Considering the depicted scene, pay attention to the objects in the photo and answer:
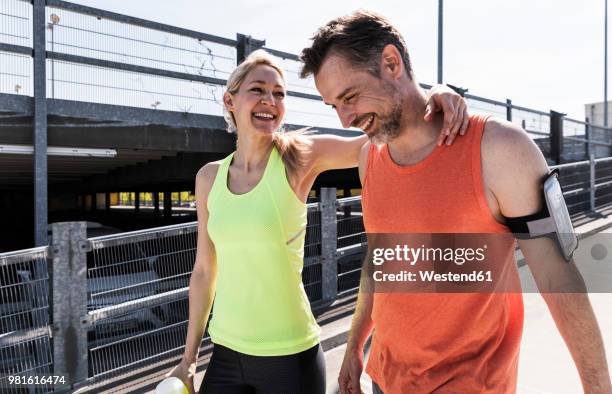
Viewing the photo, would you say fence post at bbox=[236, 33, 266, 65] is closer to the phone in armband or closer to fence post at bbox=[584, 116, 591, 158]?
the phone in armband

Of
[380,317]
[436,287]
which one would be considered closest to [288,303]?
[380,317]

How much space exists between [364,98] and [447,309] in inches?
28.8

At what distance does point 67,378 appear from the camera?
3855 millimetres

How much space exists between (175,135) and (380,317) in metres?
7.19

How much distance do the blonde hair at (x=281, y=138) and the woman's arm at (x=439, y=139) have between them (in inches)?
2.2

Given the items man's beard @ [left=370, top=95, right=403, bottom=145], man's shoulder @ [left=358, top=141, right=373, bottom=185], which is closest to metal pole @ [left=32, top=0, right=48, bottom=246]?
man's shoulder @ [left=358, top=141, right=373, bottom=185]

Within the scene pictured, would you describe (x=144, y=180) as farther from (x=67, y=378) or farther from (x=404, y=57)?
(x=404, y=57)

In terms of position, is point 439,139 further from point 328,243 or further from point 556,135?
point 556,135

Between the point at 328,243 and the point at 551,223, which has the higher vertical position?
the point at 551,223

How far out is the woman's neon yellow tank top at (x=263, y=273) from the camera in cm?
208

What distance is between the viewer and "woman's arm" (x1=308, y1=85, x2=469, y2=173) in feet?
5.03

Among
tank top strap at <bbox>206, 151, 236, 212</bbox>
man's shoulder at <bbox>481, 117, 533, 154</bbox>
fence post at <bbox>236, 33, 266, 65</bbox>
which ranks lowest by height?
tank top strap at <bbox>206, 151, 236, 212</bbox>

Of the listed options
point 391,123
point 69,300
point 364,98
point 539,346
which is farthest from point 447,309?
point 539,346

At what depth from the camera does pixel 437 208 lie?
152cm
